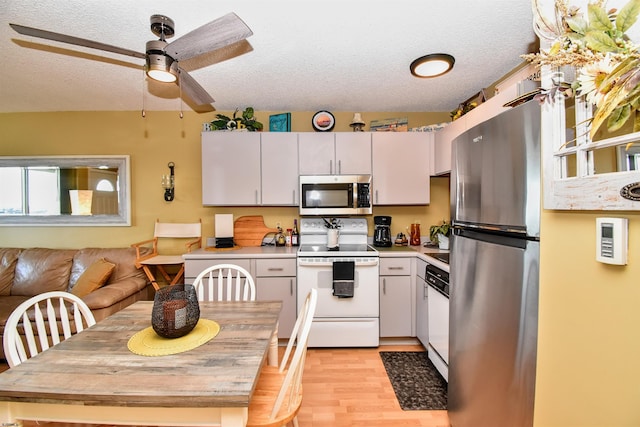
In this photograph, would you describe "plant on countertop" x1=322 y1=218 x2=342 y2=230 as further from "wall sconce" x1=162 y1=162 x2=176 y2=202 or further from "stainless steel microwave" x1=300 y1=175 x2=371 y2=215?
"wall sconce" x1=162 y1=162 x2=176 y2=202

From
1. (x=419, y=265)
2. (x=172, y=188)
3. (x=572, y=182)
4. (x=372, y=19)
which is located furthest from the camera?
(x=172, y=188)

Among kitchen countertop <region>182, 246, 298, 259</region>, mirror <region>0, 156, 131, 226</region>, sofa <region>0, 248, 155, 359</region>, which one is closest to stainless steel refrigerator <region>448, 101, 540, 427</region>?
kitchen countertop <region>182, 246, 298, 259</region>

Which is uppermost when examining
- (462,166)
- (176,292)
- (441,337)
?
(462,166)

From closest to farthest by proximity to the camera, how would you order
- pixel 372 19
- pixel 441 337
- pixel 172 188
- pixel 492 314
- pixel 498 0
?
1. pixel 492 314
2. pixel 498 0
3. pixel 372 19
4. pixel 441 337
5. pixel 172 188

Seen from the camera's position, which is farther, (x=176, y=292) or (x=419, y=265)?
(x=419, y=265)

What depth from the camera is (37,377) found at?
905 mm

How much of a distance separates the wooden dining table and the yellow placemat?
30mm

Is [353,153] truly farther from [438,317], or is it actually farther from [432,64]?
[438,317]

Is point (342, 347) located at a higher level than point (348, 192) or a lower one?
lower

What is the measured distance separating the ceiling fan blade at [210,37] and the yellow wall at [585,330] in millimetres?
1571

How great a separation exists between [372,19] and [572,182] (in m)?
1.41

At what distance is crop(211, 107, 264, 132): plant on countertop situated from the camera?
2.82 meters

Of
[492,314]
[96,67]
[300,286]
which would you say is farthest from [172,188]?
[492,314]

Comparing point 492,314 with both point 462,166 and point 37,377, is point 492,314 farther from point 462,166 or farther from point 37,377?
point 37,377
